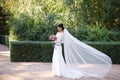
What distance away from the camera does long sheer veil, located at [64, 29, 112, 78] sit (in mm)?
9836

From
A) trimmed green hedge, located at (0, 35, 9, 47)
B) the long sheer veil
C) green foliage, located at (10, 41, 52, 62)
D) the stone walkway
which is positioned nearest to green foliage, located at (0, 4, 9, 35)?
trimmed green hedge, located at (0, 35, 9, 47)

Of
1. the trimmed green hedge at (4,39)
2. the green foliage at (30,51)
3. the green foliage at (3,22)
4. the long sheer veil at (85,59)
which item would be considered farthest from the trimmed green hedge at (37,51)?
the green foliage at (3,22)

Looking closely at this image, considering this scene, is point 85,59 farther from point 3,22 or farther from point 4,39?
point 3,22

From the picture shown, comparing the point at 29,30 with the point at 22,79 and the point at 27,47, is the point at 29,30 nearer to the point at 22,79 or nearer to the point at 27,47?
the point at 27,47

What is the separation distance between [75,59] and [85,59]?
1.15ft

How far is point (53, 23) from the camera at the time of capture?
54.6 feet

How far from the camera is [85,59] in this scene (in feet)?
33.3

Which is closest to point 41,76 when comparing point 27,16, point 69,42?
point 69,42

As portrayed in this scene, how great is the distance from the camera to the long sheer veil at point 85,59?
9836 millimetres

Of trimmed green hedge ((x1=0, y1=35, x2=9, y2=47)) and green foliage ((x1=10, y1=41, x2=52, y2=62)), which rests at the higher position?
green foliage ((x1=10, y1=41, x2=52, y2=62))

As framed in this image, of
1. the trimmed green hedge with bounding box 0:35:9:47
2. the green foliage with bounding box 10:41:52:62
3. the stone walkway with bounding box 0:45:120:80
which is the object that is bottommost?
the trimmed green hedge with bounding box 0:35:9:47

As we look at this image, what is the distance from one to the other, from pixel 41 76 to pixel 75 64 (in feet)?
4.11

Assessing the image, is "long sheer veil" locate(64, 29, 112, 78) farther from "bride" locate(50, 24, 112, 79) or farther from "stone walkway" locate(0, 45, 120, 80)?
"stone walkway" locate(0, 45, 120, 80)

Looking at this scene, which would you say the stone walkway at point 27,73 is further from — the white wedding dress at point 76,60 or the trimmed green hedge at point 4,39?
the trimmed green hedge at point 4,39
